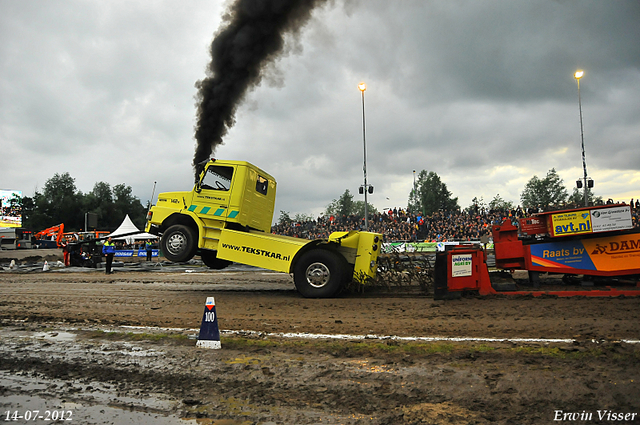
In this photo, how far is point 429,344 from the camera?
4738 mm

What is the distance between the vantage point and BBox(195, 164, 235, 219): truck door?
29.9 ft

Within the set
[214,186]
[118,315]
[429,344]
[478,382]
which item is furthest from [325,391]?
[214,186]

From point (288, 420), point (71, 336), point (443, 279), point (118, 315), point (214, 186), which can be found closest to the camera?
point (288, 420)

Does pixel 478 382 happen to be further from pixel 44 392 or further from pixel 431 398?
pixel 44 392

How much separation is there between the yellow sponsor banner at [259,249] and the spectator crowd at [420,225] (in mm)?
17424

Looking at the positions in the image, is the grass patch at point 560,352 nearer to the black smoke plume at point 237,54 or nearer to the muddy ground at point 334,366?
the muddy ground at point 334,366

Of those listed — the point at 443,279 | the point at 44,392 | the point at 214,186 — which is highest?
the point at 214,186

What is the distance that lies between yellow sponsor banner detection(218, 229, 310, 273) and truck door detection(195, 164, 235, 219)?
22.8 inches

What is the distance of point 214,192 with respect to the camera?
A: 923 cm

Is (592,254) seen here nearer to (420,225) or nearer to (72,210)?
(420,225)

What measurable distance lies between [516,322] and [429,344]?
6.25 feet

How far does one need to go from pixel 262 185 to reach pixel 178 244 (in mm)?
2444

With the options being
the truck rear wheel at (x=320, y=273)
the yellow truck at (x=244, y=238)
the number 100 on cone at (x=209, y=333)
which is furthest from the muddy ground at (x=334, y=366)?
the yellow truck at (x=244, y=238)

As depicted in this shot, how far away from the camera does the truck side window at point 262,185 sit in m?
9.71
